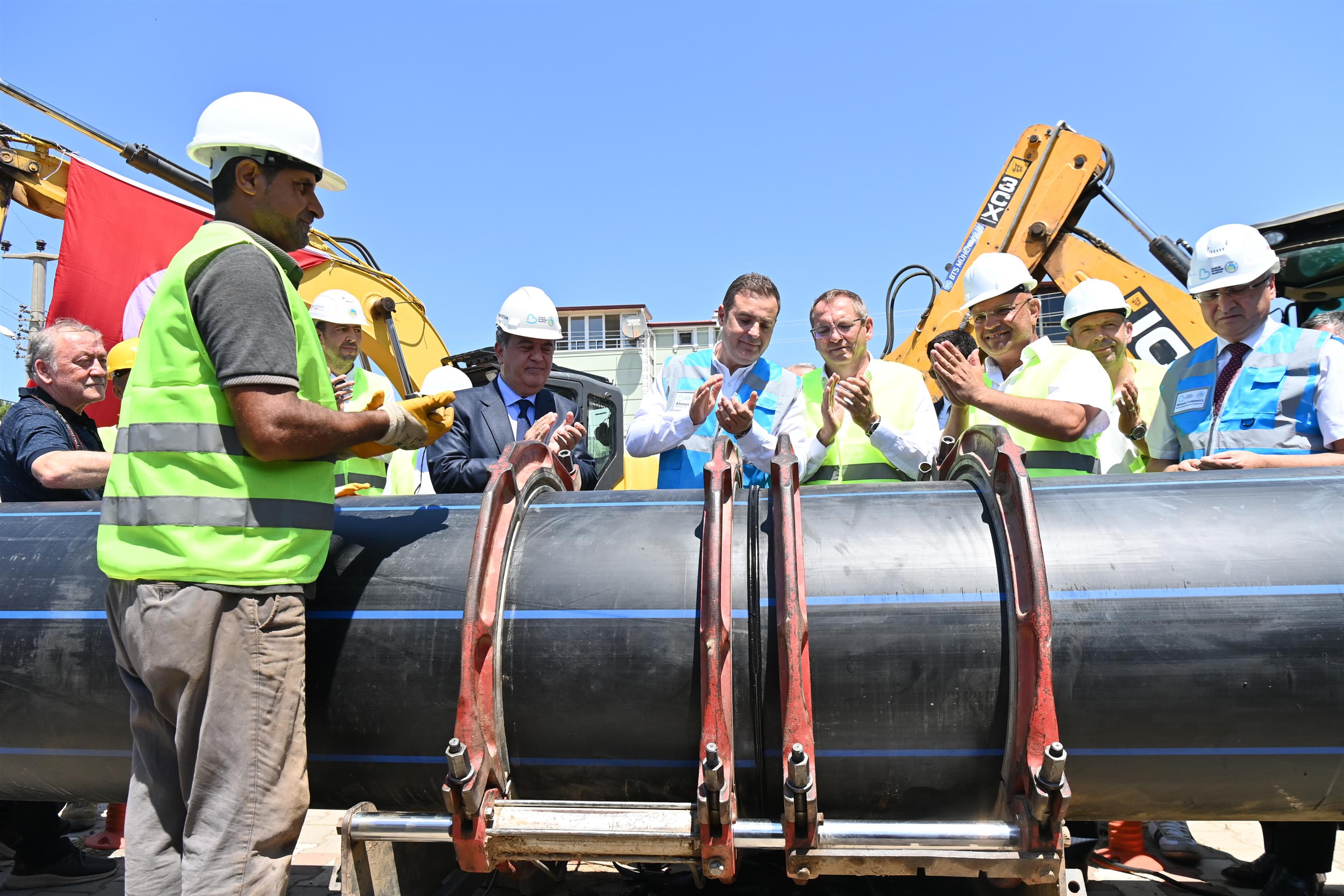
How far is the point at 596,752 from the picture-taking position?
83.9 inches

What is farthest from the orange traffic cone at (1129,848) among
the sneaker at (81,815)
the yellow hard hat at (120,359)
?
the sneaker at (81,815)

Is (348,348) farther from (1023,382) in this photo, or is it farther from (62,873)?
(1023,382)

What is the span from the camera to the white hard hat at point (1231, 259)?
3115 mm

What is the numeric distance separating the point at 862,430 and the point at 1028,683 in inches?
72.7

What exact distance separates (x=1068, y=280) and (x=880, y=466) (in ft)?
17.8

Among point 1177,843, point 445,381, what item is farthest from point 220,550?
point 445,381

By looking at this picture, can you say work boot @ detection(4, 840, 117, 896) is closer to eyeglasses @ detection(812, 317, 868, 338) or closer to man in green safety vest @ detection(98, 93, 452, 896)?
man in green safety vest @ detection(98, 93, 452, 896)

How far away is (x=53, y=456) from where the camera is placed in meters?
3.24

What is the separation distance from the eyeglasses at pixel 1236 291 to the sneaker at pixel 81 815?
5.22m

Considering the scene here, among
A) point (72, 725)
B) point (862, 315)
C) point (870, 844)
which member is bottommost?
point (870, 844)

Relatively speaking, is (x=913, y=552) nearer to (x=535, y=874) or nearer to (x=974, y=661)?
(x=974, y=661)

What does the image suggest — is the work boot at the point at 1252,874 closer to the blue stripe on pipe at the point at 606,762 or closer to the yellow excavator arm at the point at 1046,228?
the blue stripe on pipe at the point at 606,762

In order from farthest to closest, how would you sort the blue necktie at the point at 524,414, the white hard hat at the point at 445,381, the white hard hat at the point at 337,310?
1. the white hard hat at the point at 445,381
2. the white hard hat at the point at 337,310
3. the blue necktie at the point at 524,414

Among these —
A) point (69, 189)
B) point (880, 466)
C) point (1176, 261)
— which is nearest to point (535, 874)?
point (880, 466)
